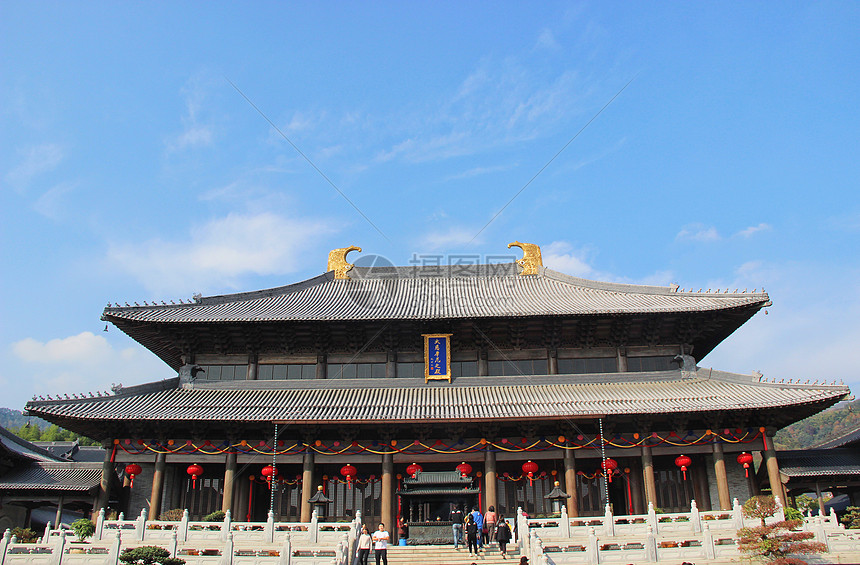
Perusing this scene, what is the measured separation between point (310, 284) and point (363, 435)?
10130mm

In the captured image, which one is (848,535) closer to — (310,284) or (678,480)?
(678,480)

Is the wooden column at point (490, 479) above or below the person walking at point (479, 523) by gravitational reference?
above

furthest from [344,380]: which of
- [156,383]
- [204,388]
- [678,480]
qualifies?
[678,480]

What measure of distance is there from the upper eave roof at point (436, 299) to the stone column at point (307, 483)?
5.08 metres

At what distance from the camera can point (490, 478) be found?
864 inches

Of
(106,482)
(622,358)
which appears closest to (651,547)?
→ (622,358)

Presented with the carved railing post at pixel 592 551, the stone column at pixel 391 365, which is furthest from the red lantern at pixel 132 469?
the carved railing post at pixel 592 551

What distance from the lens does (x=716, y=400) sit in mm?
22094

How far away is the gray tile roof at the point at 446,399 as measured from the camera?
21531 millimetres

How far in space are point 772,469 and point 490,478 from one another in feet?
30.8

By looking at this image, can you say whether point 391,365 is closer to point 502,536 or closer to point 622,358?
point 622,358

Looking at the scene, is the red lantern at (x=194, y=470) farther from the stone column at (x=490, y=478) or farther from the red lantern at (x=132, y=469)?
the stone column at (x=490, y=478)

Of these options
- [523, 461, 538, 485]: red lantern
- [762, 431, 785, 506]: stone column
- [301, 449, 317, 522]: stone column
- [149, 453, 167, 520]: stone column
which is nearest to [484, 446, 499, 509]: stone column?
[523, 461, 538, 485]: red lantern

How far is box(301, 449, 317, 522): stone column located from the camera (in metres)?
21.7
